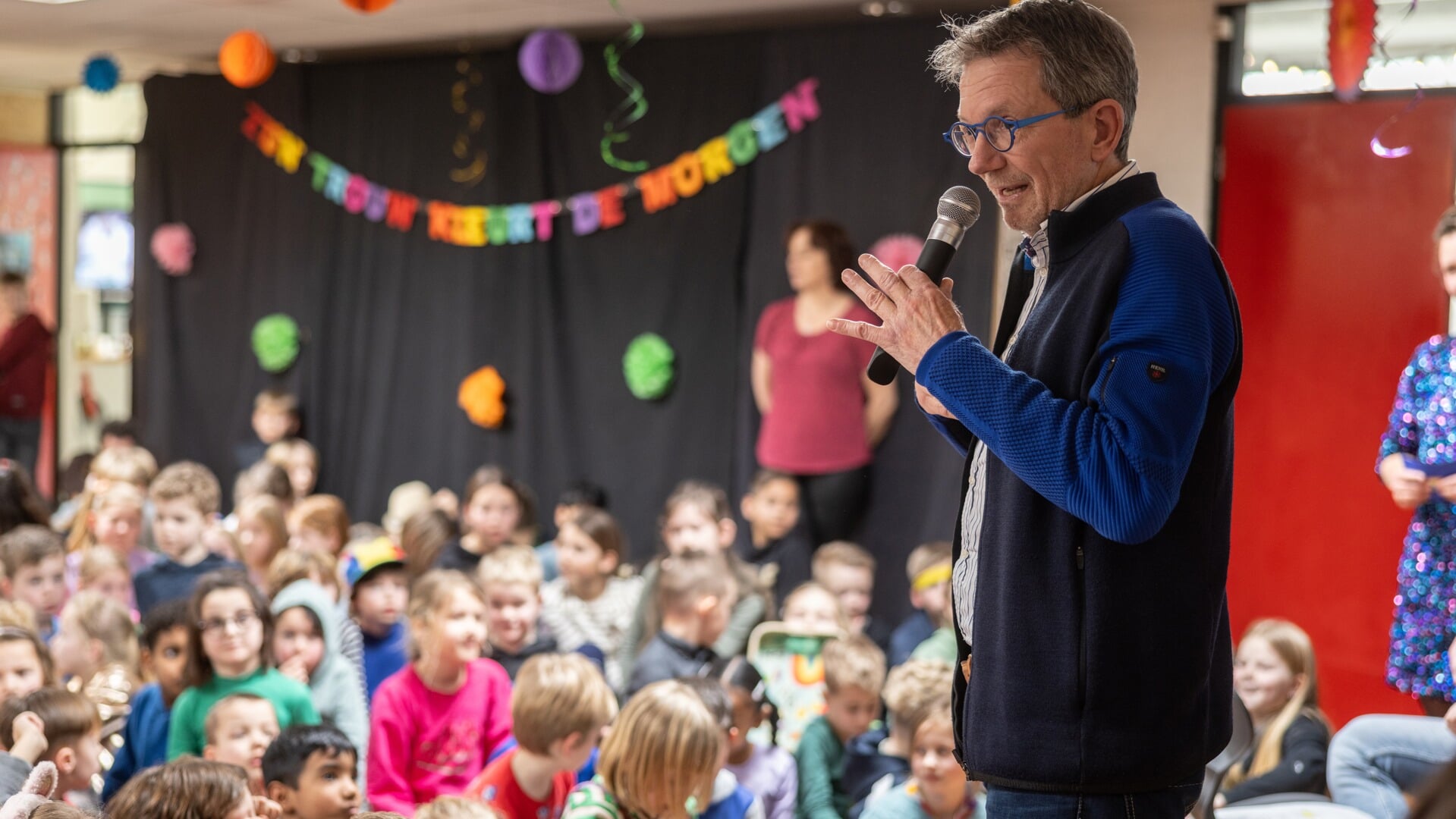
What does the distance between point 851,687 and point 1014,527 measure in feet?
6.64

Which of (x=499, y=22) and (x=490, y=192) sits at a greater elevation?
(x=499, y=22)

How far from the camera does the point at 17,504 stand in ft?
15.7

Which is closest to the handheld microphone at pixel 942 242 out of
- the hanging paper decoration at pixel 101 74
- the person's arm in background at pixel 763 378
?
the person's arm in background at pixel 763 378

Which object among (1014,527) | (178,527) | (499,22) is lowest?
(178,527)

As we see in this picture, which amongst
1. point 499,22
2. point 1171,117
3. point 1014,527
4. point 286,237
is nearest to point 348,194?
point 286,237

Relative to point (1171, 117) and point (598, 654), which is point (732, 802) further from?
point (1171, 117)

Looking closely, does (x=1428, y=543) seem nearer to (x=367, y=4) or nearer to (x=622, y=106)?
(x=367, y=4)

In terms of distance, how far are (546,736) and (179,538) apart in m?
2.00

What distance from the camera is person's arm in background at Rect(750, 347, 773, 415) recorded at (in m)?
5.39

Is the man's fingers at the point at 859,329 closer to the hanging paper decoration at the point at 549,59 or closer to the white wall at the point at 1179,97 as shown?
the white wall at the point at 1179,97

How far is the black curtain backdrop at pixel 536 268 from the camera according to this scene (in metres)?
5.21

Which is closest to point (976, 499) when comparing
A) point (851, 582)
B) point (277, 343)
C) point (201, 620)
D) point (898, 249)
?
point (201, 620)

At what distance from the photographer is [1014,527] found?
126 centimetres

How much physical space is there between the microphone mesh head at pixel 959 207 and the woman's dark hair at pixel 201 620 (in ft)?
6.76
